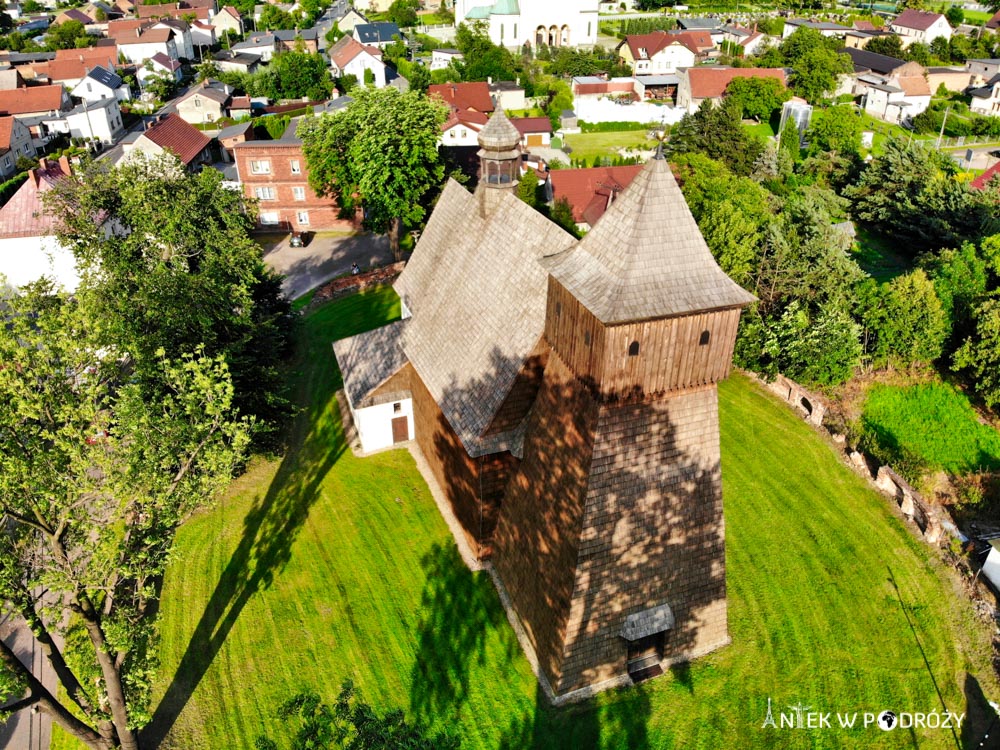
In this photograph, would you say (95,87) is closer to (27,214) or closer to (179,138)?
(179,138)

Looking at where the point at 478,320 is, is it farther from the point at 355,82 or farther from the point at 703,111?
the point at 355,82

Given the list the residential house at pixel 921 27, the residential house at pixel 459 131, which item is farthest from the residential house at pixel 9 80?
the residential house at pixel 921 27

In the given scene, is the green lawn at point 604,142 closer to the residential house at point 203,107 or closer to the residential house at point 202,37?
the residential house at point 203,107

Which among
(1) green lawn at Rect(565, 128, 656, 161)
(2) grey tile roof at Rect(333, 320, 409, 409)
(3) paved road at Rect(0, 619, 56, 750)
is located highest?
(2) grey tile roof at Rect(333, 320, 409, 409)

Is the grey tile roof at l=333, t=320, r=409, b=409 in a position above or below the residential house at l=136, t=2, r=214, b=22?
below

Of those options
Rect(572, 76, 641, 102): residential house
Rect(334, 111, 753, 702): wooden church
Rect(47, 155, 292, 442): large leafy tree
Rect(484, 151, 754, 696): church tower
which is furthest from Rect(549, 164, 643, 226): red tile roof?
Rect(572, 76, 641, 102): residential house

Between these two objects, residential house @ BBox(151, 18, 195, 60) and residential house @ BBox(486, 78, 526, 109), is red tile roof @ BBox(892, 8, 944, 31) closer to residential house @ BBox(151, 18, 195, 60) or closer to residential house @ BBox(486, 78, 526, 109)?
residential house @ BBox(486, 78, 526, 109)

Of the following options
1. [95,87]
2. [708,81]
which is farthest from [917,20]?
[95,87]
